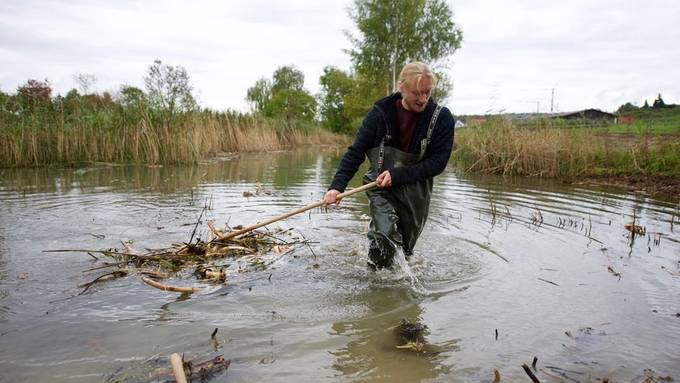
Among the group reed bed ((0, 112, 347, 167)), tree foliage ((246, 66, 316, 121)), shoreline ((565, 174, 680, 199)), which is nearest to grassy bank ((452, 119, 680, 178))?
shoreline ((565, 174, 680, 199))

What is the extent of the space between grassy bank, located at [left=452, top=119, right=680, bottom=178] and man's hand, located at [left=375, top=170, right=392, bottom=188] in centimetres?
897

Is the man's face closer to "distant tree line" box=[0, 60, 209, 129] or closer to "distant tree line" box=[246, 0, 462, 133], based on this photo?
"distant tree line" box=[0, 60, 209, 129]

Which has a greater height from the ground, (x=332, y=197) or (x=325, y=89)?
(x=325, y=89)

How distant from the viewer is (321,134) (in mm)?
34219

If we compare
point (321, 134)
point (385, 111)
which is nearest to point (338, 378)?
point (385, 111)

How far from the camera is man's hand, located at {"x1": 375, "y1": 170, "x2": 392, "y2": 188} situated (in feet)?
12.8

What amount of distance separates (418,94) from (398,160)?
0.66m

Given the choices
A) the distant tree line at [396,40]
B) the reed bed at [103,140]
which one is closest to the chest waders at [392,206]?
the reed bed at [103,140]

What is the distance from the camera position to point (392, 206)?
423cm

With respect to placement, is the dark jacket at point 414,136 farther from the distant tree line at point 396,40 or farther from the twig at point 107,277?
the distant tree line at point 396,40

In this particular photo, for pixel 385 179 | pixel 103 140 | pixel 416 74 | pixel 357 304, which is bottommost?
pixel 357 304

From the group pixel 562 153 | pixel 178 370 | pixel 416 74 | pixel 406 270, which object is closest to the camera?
pixel 178 370

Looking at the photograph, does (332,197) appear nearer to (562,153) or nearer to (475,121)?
(562,153)

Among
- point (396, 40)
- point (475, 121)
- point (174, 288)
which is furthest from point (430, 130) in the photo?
point (396, 40)
